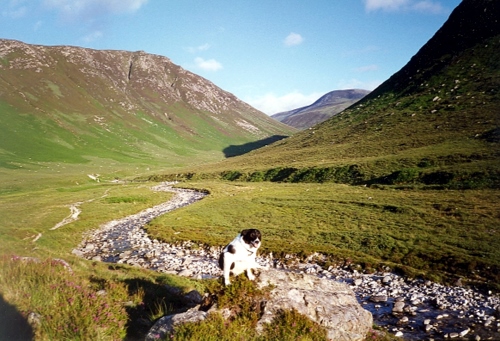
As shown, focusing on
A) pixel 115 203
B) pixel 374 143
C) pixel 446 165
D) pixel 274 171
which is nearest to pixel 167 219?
pixel 115 203

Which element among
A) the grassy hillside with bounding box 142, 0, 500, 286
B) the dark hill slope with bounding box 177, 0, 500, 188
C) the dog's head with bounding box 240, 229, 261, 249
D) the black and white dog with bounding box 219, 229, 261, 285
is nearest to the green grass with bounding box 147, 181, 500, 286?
the grassy hillside with bounding box 142, 0, 500, 286

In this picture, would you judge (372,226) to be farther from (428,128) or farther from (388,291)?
(428,128)

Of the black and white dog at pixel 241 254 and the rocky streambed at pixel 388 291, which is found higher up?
the black and white dog at pixel 241 254

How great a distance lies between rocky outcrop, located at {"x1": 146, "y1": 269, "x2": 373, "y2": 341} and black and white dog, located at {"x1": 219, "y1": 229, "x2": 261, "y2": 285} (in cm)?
94

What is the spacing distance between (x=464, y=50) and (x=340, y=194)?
361ft

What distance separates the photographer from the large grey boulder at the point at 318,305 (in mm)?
10695

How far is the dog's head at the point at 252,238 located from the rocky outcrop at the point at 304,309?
1689 mm

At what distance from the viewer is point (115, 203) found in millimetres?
58469

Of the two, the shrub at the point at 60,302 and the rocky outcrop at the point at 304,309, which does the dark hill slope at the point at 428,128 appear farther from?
the shrub at the point at 60,302

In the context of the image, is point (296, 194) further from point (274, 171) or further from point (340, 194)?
point (274, 171)

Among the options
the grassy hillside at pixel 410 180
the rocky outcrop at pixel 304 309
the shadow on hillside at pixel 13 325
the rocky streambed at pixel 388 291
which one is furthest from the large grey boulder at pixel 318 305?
the grassy hillside at pixel 410 180

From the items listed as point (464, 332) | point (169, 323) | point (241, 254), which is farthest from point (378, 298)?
point (169, 323)

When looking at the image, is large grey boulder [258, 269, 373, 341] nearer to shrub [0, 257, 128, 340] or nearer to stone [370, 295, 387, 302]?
shrub [0, 257, 128, 340]

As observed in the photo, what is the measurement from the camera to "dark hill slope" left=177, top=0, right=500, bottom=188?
55.0 metres
